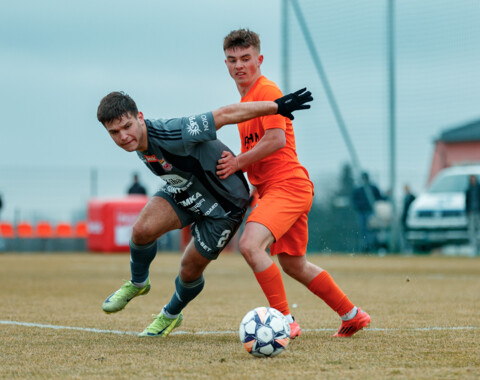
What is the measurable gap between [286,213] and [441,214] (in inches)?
600

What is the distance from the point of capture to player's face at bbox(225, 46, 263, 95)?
17.7 feet

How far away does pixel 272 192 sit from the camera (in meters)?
5.27

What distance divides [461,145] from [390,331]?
23745 mm

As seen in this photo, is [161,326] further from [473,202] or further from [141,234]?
[473,202]

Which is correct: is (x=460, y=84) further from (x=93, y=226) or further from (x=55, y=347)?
(x=55, y=347)

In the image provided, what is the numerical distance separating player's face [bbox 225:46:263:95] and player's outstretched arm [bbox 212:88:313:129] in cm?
44

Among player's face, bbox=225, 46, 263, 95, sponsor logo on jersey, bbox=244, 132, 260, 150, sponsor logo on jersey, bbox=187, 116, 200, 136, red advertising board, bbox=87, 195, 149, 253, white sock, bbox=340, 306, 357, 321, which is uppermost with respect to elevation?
player's face, bbox=225, 46, 263, 95

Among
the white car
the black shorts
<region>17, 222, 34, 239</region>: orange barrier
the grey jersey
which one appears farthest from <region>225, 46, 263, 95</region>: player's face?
<region>17, 222, 34, 239</region>: orange barrier

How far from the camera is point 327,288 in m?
5.55

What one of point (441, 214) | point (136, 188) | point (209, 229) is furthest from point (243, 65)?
point (136, 188)

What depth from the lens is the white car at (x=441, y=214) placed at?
19.6 m

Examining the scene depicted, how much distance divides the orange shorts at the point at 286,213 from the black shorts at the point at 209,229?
0.95ft

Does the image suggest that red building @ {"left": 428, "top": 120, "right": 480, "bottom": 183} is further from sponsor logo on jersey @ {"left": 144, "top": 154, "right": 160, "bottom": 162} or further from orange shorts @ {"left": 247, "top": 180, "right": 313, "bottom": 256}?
sponsor logo on jersey @ {"left": 144, "top": 154, "right": 160, "bottom": 162}

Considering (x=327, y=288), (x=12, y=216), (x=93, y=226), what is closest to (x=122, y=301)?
(x=327, y=288)
